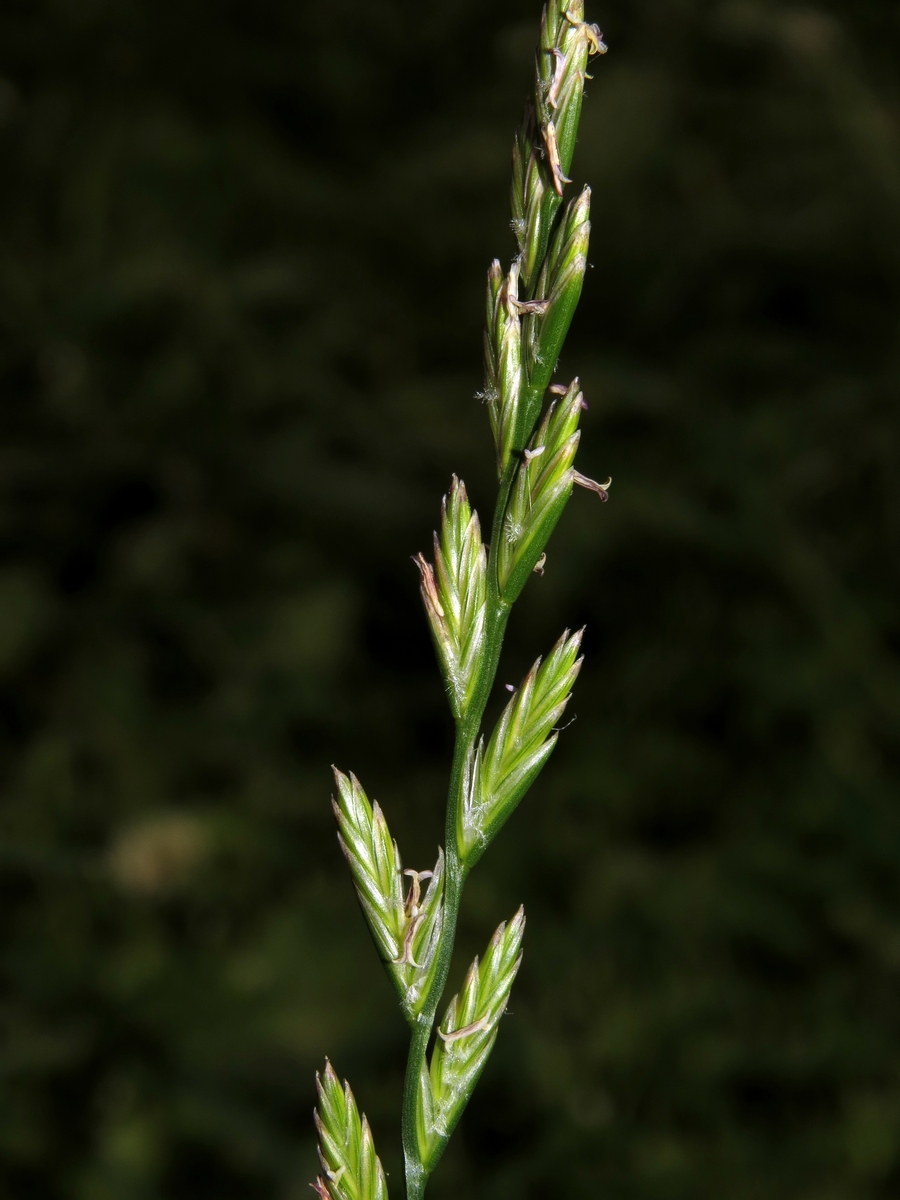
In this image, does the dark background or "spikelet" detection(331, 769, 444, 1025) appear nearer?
"spikelet" detection(331, 769, 444, 1025)

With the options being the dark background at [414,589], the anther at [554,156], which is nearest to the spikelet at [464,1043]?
the anther at [554,156]

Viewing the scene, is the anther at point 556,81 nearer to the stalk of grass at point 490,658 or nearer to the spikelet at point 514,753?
the stalk of grass at point 490,658

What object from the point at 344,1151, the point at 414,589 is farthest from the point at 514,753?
the point at 414,589

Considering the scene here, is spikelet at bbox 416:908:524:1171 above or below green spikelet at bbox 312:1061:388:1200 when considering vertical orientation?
above

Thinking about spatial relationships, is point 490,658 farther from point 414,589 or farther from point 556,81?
point 414,589

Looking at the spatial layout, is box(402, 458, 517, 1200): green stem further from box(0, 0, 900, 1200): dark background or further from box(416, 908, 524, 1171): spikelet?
box(0, 0, 900, 1200): dark background

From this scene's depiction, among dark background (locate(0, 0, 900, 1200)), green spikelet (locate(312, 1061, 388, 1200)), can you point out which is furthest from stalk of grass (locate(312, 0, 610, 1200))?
dark background (locate(0, 0, 900, 1200))

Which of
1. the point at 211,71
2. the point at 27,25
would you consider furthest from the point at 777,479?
the point at 27,25

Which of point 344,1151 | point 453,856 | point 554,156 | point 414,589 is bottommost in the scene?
point 414,589
